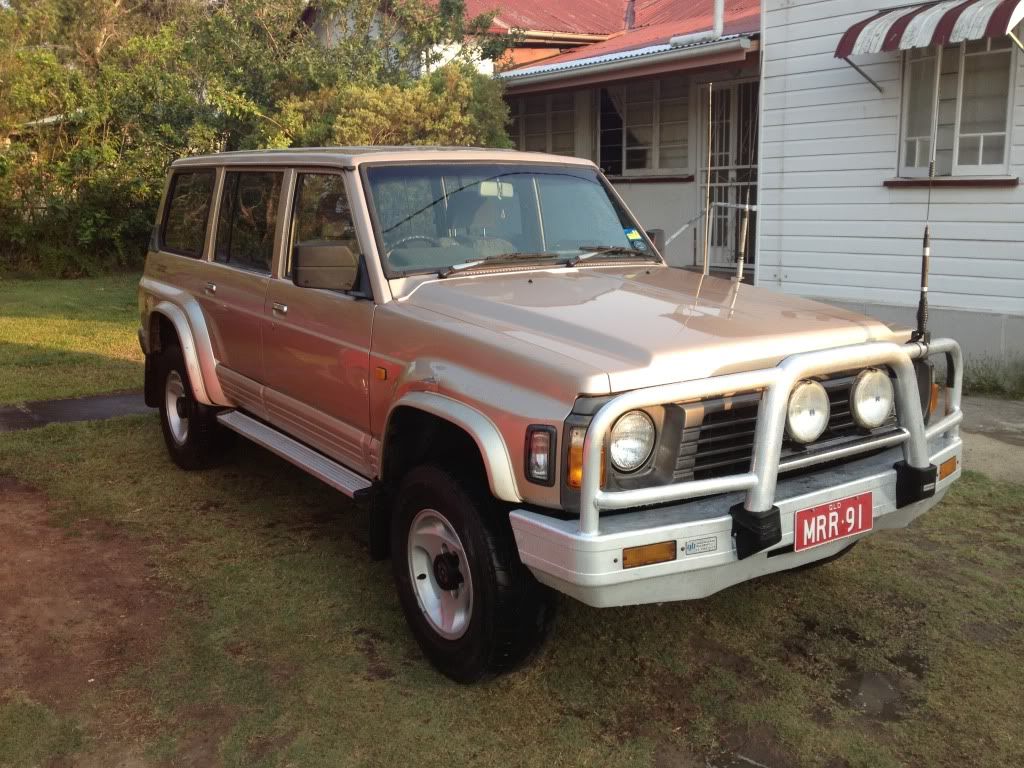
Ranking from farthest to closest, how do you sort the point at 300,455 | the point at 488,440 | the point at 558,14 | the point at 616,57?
the point at 558,14 → the point at 616,57 → the point at 300,455 → the point at 488,440

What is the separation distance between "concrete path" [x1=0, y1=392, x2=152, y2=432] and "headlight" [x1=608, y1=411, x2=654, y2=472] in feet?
18.5

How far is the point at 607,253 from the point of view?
4.77 metres

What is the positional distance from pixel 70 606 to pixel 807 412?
10.6 feet

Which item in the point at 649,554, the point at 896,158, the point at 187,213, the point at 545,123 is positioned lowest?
the point at 649,554

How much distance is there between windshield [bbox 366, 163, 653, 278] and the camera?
14.0ft

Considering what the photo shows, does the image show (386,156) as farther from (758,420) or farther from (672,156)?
(672,156)

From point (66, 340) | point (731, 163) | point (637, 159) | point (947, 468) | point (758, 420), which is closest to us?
point (758, 420)

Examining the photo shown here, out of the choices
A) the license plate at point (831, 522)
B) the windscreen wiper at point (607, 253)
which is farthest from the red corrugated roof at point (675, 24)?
the license plate at point (831, 522)

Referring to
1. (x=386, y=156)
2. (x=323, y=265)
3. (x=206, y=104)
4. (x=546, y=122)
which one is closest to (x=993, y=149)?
(x=386, y=156)

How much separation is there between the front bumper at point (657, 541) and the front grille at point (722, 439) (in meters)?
0.11

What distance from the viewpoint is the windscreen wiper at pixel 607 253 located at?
4605 millimetres

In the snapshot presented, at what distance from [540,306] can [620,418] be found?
84cm

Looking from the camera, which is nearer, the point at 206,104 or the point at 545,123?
the point at 545,123

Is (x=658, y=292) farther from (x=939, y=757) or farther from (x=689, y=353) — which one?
(x=939, y=757)
